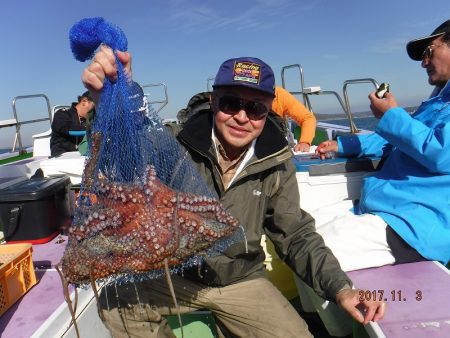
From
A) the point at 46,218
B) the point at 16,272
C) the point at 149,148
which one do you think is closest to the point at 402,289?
the point at 149,148

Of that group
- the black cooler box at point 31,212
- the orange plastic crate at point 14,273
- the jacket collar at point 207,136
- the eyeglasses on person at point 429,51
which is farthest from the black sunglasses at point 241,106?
the black cooler box at point 31,212

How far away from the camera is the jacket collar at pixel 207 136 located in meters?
2.11

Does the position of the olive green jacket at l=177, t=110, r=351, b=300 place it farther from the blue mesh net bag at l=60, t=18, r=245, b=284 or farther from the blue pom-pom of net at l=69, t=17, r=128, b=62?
Result: the blue pom-pom of net at l=69, t=17, r=128, b=62

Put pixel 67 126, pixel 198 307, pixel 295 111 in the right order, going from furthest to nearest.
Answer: pixel 67 126 < pixel 295 111 < pixel 198 307

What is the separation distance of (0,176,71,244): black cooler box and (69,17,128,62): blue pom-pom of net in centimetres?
180

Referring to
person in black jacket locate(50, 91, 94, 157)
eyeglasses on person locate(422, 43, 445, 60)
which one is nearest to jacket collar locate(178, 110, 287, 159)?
eyeglasses on person locate(422, 43, 445, 60)

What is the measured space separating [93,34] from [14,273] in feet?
5.07

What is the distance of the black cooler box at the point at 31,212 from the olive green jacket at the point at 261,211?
163 cm

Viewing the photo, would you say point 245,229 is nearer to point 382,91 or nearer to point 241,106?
point 241,106

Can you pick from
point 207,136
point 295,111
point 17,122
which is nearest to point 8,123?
point 17,122

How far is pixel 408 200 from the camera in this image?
251 cm

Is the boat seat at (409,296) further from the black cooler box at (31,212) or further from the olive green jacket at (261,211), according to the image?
the black cooler box at (31,212)

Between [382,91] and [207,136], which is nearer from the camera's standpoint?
[207,136]

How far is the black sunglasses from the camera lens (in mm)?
2080
